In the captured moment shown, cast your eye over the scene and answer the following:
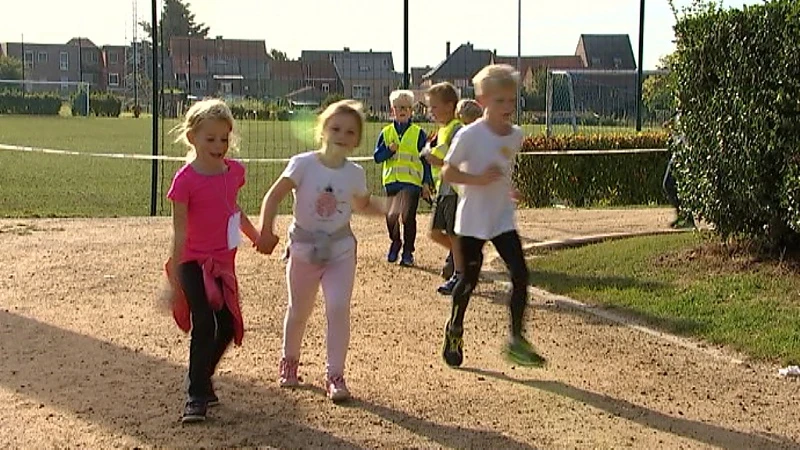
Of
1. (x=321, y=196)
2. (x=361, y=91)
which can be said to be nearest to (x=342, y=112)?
(x=321, y=196)

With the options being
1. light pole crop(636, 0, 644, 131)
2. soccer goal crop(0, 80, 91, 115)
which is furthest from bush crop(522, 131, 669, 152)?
soccer goal crop(0, 80, 91, 115)

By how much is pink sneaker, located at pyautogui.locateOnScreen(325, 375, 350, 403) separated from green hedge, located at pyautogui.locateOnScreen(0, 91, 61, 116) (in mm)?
59590

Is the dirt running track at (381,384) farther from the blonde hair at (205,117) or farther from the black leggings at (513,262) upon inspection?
the blonde hair at (205,117)

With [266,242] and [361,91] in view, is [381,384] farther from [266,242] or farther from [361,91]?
[361,91]

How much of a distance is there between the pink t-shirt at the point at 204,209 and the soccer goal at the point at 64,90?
197 feet

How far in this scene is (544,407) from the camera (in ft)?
18.3

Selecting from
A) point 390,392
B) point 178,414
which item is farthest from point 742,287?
point 178,414

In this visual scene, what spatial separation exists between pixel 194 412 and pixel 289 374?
0.75 m

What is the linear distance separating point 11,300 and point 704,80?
6056 millimetres

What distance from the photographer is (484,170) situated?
6.07m

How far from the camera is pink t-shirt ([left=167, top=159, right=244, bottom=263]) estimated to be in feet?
17.4

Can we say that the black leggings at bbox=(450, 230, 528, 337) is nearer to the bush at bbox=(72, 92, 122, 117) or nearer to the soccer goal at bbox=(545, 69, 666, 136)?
the soccer goal at bbox=(545, 69, 666, 136)

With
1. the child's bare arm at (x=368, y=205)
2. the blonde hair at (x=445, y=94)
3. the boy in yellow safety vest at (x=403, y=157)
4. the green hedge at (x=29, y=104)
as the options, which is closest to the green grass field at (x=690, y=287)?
the boy in yellow safety vest at (x=403, y=157)

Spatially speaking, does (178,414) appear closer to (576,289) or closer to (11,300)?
(11,300)
